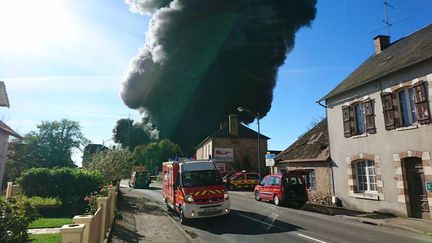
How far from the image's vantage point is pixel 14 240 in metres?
6.28

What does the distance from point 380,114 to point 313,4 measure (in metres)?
51.1

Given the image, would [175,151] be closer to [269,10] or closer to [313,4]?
[269,10]

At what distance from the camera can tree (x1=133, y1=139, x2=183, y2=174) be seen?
2164 inches

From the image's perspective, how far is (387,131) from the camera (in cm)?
1377

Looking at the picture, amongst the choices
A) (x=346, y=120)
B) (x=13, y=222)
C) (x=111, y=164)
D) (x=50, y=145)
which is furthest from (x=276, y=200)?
(x=50, y=145)

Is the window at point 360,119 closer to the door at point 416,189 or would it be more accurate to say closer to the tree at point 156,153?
the door at point 416,189

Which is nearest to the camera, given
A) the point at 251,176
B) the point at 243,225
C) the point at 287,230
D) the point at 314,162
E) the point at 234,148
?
the point at 287,230

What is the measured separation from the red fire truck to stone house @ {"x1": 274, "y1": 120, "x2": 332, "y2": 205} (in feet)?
24.9

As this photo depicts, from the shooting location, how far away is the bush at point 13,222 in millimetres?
6082

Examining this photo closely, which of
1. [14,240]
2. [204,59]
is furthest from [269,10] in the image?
[14,240]

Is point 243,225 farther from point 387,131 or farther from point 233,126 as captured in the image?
point 233,126

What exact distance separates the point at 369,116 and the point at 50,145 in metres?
45.7

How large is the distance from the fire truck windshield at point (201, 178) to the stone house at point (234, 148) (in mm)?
28444

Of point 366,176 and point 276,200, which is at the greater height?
point 366,176
